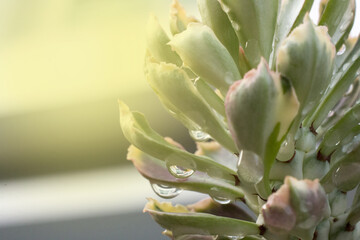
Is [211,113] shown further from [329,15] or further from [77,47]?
[77,47]

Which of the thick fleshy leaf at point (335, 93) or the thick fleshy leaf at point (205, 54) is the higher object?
the thick fleshy leaf at point (205, 54)

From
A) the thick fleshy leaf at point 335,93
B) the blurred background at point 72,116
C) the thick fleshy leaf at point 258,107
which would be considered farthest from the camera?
the blurred background at point 72,116

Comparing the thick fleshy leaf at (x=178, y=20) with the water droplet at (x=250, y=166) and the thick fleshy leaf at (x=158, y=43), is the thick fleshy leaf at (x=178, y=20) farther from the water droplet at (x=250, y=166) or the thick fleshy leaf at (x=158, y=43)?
the water droplet at (x=250, y=166)

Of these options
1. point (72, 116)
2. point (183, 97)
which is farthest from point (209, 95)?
point (72, 116)

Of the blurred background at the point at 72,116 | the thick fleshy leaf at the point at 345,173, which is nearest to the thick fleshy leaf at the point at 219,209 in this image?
the thick fleshy leaf at the point at 345,173

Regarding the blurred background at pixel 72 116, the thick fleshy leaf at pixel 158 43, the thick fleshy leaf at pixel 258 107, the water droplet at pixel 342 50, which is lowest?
the blurred background at pixel 72 116

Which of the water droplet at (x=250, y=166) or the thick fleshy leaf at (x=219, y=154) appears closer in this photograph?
the water droplet at (x=250, y=166)

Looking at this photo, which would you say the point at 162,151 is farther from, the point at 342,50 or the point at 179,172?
the point at 342,50

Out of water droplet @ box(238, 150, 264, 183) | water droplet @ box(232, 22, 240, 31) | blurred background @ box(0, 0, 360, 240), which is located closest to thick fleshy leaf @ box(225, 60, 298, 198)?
water droplet @ box(238, 150, 264, 183)
